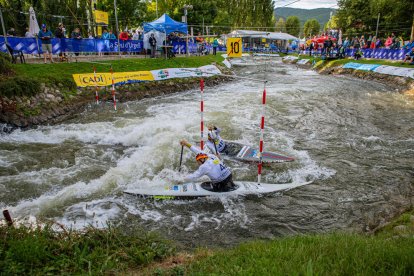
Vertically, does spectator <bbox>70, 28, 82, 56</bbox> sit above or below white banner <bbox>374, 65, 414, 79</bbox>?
above

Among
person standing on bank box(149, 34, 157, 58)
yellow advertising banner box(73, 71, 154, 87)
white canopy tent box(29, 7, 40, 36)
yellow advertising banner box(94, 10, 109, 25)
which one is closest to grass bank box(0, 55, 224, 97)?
yellow advertising banner box(73, 71, 154, 87)

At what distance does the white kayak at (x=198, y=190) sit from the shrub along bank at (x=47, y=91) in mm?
7918

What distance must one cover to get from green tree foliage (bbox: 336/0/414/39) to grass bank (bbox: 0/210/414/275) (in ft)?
121

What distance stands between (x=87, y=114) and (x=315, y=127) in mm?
10733

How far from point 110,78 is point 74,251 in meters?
14.9

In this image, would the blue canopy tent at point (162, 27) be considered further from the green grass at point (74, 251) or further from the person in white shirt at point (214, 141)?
the green grass at point (74, 251)

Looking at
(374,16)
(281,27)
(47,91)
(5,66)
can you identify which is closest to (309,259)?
Answer: (47,91)

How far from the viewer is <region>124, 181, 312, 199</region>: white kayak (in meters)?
7.27

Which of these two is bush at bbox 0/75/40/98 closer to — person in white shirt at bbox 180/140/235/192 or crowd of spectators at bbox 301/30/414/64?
person in white shirt at bbox 180/140/235/192

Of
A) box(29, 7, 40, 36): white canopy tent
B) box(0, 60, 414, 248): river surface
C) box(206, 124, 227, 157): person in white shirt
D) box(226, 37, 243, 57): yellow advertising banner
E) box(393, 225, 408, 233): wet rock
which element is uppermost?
box(29, 7, 40, 36): white canopy tent

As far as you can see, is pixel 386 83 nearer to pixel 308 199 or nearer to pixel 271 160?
pixel 271 160

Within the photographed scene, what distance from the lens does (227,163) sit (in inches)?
384

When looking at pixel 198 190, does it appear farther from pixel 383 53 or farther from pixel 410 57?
pixel 383 53

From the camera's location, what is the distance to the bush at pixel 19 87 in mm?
12234
